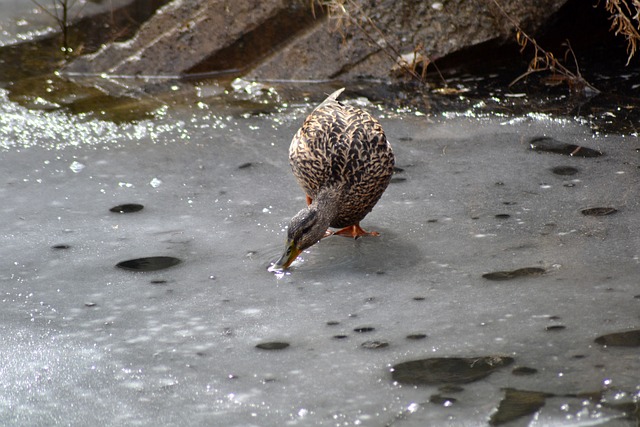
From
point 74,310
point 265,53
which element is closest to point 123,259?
point 74,310

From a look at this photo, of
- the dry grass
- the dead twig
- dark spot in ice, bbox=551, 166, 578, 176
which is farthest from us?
the dead twig

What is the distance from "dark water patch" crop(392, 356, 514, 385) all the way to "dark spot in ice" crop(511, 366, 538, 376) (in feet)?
0.17

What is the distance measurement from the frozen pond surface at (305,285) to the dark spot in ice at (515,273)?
0.02m

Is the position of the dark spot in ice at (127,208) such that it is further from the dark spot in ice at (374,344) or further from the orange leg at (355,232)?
the dark spot in ice at (374,344)

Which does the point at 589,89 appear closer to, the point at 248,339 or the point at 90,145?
the point at 90,145

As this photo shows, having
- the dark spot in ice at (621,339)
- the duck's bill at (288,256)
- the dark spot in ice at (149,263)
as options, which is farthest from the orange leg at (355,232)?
the dark spot in ice at (621,339)

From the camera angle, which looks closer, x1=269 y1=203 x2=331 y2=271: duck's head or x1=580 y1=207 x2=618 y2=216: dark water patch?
x1=269 y1=203 x2=331 y2=271: duck's head

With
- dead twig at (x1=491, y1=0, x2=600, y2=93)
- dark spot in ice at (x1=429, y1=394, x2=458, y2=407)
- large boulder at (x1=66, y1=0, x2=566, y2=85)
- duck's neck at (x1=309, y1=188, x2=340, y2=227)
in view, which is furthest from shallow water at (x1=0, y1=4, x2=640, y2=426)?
large boulder at (x1=66, y1=0, x2=566, y2=85)

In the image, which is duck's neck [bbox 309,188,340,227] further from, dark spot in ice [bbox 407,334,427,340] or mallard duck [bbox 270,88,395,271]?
dark spot in ice [bbox 407,334,427,340]

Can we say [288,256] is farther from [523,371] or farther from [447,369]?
[523,371]

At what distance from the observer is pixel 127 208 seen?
15.9 ft

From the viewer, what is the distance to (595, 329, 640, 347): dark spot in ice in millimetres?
3180

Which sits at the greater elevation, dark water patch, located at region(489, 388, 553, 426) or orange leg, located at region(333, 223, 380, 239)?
orange leg, located at region(333, 223, 380, 239)

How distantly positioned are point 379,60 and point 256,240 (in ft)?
11.3
